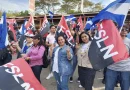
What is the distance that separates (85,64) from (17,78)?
4.31ft

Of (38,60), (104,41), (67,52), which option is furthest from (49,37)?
(104,41)

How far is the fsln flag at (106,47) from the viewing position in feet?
10.5

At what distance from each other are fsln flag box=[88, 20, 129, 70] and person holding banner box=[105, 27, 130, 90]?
24 cm

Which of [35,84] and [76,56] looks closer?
[35,84]

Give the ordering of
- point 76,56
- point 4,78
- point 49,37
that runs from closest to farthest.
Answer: point 4,78
point 76,56
point 49,37

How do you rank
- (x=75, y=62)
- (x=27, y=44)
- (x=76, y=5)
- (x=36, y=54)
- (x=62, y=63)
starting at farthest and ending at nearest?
(x=76, y=5), (x=27, y=44), (x=36, y=54), (x=75, y=62), (x=62, y=63)

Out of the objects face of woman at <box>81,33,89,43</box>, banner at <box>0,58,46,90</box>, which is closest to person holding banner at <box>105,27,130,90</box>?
face of woman at <box>81,33,89,43</box>

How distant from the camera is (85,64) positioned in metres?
3.80

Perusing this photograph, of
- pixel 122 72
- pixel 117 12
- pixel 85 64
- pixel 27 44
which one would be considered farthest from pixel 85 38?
pixel 27 44

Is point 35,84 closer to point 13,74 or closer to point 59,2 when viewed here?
point 13,74

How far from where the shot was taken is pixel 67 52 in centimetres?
364

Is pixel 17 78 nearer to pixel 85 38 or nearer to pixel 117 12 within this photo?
pixel 85 38

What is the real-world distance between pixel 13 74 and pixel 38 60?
1320 millimetres

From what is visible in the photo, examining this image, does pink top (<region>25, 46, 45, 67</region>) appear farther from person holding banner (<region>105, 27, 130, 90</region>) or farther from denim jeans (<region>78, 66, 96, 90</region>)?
person holding banner (<region>105, 27, 130, 90</region>)
